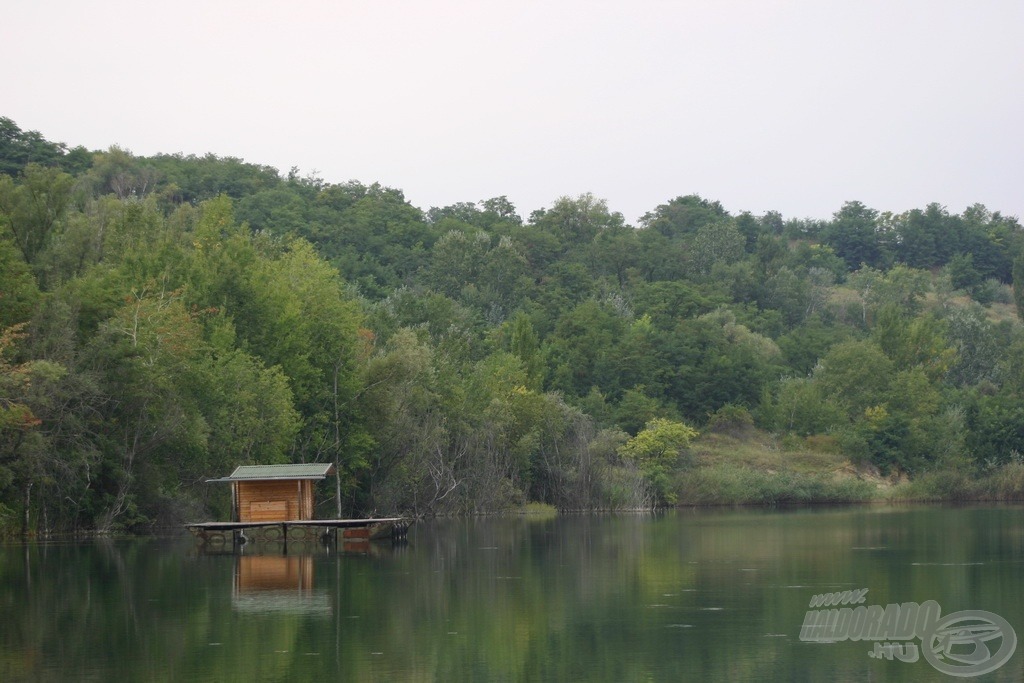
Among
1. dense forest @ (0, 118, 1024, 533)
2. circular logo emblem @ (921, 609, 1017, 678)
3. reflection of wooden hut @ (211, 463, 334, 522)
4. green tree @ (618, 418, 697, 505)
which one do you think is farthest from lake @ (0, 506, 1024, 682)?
green tree @ (618, 418, 697, 505)

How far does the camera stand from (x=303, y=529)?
149ft

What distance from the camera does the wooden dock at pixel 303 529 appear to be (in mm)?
44500

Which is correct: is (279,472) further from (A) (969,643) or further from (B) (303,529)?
(A) (969,643)

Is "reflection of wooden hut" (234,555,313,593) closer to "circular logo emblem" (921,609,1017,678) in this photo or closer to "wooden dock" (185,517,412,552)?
"wooden dock" (185,517,412,552)

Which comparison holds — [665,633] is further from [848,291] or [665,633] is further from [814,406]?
[848,291]

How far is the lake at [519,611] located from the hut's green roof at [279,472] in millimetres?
3524

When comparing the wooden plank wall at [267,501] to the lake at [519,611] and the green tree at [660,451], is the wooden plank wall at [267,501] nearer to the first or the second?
the lake at [519,611]

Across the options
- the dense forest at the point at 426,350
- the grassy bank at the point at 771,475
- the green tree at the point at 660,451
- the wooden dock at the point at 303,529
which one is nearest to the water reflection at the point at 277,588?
the wooden dock at the point at 303,529

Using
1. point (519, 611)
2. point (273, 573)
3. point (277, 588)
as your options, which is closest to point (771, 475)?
point (273, 573)

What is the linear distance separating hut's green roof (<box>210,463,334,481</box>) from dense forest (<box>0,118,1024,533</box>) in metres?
3.10

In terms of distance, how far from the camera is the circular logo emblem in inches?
728

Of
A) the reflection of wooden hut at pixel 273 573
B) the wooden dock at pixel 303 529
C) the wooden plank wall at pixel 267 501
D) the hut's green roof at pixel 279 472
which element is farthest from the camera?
the wooden plank wall at pixel 267 501

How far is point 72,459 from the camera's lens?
44.3 meters

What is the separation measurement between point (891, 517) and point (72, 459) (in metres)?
35.5
